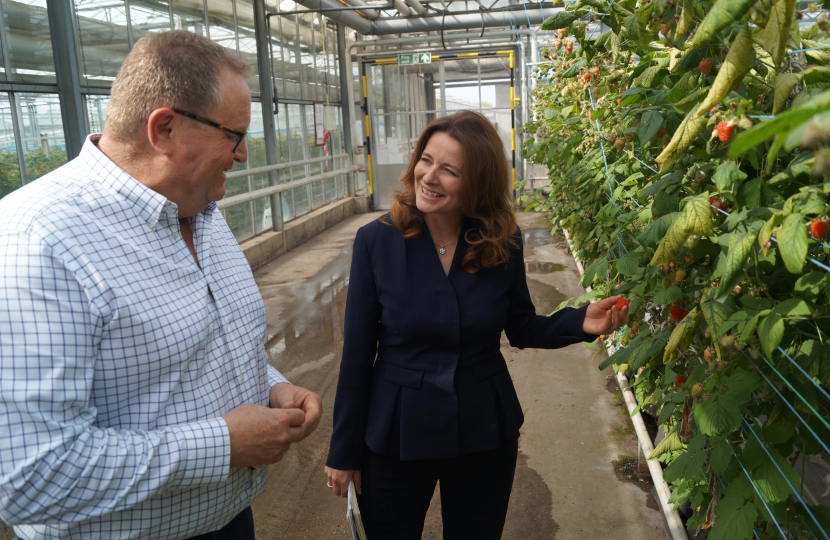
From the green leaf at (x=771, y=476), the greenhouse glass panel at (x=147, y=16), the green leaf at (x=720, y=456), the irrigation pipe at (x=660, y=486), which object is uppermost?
the greenhouse glass panel at (x=147, y=16)

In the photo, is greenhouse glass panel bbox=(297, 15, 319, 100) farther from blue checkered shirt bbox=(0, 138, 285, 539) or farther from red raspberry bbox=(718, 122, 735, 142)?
red raspberry bbox=(718, 122, 735, 142)

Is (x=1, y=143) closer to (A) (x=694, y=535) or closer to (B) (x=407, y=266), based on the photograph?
(B) (x=407, y=266)

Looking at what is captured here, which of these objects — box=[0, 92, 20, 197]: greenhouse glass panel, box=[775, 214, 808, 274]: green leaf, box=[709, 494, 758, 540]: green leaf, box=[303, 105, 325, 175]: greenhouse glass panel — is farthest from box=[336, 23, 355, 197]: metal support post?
box=[775, 214, 808, 274]: green leaf

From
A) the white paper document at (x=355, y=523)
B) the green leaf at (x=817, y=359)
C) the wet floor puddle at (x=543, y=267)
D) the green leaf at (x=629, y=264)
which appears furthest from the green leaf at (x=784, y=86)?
the wet floor puddle at (x=543, y=267)

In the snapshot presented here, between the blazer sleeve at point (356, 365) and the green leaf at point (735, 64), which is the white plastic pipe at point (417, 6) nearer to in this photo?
the blazer sleeve at point (356, 365)

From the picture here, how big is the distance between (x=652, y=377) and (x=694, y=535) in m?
0.84

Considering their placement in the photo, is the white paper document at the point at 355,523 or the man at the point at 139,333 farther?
the white paper document at the point at 355,523

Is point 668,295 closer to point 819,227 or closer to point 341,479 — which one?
point 819,227

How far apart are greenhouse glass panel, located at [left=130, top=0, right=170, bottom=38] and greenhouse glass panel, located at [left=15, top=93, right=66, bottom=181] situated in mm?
1415

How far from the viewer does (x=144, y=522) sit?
1368 mm

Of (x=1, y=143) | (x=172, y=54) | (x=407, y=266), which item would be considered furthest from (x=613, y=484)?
(x=1, y=143)

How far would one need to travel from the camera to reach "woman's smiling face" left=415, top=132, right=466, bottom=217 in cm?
201

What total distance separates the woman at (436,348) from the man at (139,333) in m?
0.39

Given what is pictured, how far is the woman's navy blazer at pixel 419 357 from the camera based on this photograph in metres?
1.95
